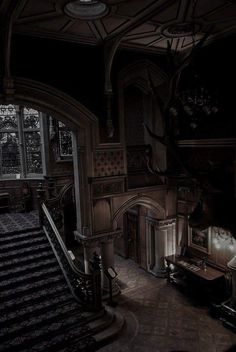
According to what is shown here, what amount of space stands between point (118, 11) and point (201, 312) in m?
8.14

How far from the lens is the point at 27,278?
798 cm

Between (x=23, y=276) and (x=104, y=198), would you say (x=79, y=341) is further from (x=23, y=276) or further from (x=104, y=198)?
(x=104, y=198)

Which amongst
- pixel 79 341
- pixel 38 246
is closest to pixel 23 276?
pixel 38 246

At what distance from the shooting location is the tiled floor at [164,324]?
7045 mm

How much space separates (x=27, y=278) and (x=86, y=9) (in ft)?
22.4

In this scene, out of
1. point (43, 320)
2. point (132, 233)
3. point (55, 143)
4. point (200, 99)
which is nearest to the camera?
point (43, 320)

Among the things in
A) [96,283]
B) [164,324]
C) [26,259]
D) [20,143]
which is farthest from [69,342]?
[20,143]

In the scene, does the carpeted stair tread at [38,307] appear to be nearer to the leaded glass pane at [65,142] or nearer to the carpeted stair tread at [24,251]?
the carpeted stair tread at [24,251]

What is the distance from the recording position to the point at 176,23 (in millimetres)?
6941

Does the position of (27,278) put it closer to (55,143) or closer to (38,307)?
(38,307)

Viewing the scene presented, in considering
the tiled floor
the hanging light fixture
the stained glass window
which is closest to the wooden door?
the tiled floor

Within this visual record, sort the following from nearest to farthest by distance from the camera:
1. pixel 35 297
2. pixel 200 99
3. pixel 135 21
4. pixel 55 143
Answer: pixel 135 21 < pixel 35 297 < pixel 200 99 < pixel 55 143

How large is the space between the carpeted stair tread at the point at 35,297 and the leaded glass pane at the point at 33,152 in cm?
655

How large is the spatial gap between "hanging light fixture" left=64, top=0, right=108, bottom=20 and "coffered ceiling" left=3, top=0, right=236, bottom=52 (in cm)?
15
